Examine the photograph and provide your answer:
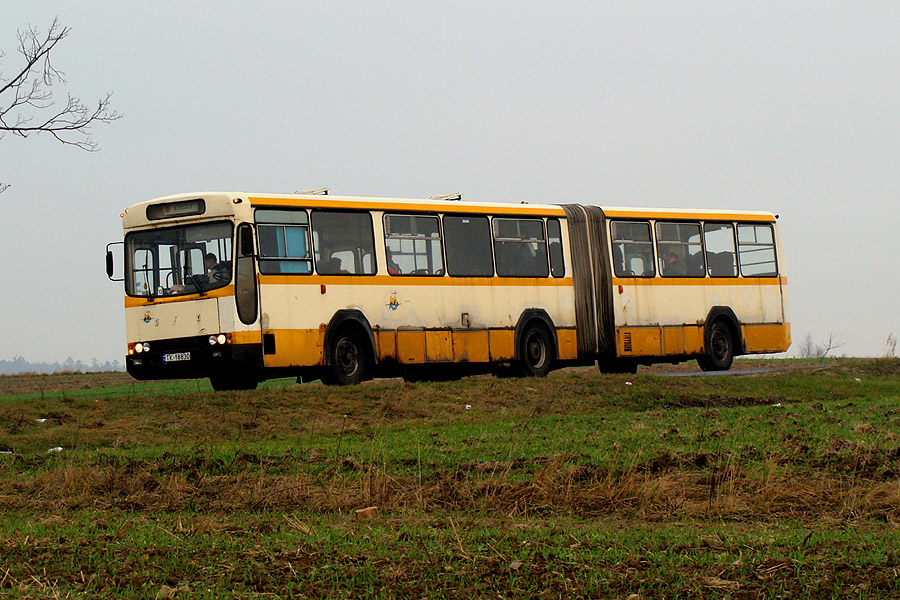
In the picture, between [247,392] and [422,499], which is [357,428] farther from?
[422,499]

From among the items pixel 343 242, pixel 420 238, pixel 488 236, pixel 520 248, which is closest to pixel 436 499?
pixel 343 242

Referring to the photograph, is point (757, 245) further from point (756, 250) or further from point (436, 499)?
point (436, 499)

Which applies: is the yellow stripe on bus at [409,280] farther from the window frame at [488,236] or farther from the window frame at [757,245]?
the window frame at [757,245]

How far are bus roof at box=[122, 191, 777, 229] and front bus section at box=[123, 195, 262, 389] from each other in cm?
3

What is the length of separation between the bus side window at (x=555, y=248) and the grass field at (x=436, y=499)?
19.6 feet

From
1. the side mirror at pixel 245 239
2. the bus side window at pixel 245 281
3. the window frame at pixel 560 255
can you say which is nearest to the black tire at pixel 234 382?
the bus side window at pixel 245 281

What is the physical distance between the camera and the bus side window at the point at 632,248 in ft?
85.5

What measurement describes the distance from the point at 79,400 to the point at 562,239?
1054cm

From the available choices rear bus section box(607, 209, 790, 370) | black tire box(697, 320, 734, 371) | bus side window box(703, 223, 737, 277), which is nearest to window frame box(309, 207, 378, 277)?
rear bus section box(607, 209, 790, 370)

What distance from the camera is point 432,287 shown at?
22703 millimetres

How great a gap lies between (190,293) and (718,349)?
12.8 metres

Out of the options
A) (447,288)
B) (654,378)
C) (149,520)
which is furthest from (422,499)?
(654,378)

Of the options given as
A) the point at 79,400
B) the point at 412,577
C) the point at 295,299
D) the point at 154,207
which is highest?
the point at 154,207

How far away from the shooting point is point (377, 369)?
22047mm
